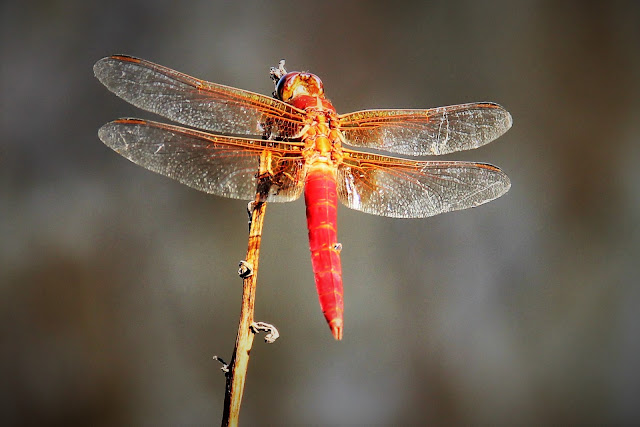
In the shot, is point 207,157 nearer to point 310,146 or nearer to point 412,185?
point 310,146

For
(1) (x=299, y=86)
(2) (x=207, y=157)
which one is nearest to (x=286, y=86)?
(1) (x=299, y=86)

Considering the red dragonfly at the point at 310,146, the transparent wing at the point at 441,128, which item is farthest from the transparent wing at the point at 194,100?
the transparent wing at the point at 441,128

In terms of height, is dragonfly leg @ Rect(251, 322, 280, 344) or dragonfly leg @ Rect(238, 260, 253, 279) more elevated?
dragonfly leg @ Rect(238, 260, 253, 279)

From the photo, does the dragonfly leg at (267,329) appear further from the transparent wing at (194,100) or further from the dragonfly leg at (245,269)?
the transparent wing at (194,100)

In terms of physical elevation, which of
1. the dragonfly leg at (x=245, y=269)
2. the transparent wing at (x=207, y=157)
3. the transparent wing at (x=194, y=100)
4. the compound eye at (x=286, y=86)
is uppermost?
the compound eye at (x=286, y=86)

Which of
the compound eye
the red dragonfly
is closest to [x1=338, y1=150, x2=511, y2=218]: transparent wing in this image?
the red dragonfly

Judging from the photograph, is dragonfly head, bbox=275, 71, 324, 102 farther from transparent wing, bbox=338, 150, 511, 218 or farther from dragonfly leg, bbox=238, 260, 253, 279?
dragonfly leg, bbox=238, 260, 253, 279

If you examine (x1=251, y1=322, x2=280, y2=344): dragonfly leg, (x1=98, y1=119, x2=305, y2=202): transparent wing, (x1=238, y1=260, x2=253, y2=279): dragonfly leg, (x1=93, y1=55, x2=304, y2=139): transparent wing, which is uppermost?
(x1=93, y1=55, x2=304, y2=139): transparent wing
